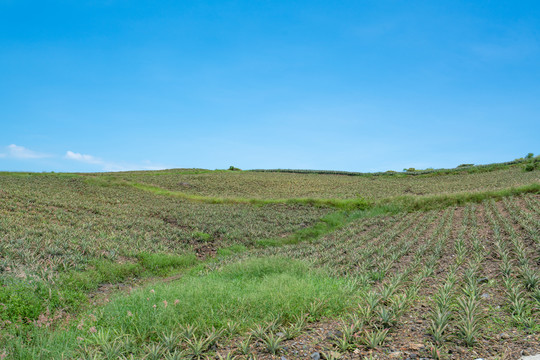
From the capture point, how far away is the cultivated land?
4832 millimetres

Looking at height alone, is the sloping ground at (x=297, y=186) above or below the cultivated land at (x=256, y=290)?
above

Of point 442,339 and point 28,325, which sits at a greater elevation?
point 442,339

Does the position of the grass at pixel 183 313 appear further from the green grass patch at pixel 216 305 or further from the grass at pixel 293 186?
the grass at pixel 293 186

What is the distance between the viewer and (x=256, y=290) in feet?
22.9

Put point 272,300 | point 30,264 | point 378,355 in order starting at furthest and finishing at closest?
point 30,264 → point 272,300 → point 378,355

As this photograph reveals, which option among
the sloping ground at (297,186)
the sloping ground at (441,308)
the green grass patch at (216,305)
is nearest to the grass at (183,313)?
the green grass patch at (216,305)

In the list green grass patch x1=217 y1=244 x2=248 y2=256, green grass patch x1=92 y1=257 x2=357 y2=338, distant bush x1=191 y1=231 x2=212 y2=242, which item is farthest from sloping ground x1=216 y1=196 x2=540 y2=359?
distant bush x1=191 y1=231 x2=212 y2=242

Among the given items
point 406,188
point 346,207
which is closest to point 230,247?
point 346,207

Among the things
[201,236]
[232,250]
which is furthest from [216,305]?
[201,236]

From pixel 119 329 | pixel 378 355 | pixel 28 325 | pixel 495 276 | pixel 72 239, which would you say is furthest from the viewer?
pixel 72 239

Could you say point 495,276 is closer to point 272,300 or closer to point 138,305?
point 272,300

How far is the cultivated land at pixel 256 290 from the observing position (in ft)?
15.9

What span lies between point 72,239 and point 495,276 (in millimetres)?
14679

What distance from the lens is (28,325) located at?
7.24m
